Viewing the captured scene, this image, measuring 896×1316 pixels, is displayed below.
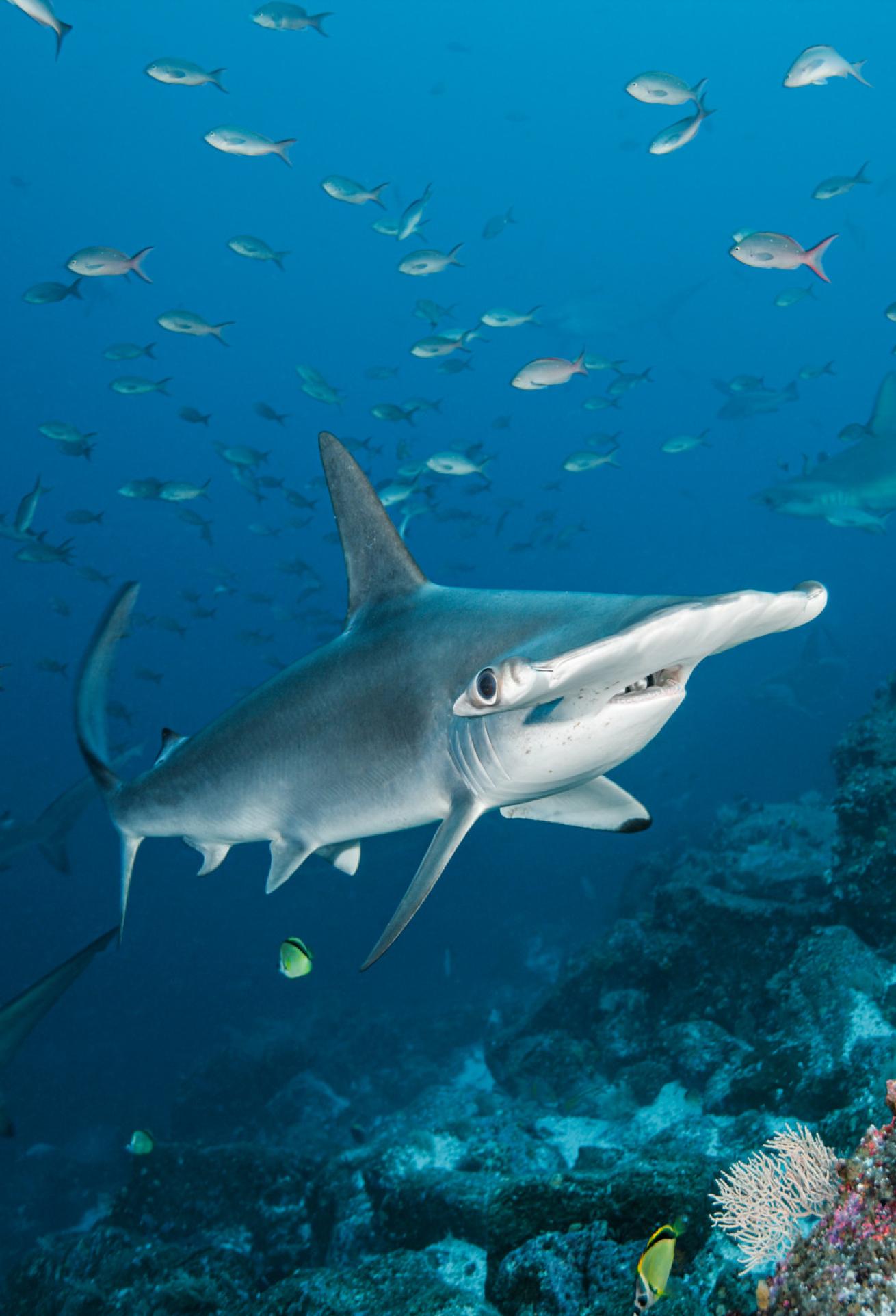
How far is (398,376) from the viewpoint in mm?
35438

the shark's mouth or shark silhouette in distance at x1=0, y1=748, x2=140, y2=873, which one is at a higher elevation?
the shark's mouth

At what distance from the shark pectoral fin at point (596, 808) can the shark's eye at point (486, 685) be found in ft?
4.28

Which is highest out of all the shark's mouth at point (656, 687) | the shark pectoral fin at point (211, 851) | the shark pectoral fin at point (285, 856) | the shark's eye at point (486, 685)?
the shark's eye at point (486, 685)

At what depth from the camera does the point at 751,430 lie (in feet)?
474

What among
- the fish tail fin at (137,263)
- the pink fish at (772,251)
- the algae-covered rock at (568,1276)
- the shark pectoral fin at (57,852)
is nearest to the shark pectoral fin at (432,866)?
the algae-covered rock at (568,1276)

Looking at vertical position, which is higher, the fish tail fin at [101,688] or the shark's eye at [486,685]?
the shark's eye at [486,685]

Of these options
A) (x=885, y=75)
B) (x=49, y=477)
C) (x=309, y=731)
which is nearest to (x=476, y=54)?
(x=885, y=75)

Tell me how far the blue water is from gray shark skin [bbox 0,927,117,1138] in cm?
1664

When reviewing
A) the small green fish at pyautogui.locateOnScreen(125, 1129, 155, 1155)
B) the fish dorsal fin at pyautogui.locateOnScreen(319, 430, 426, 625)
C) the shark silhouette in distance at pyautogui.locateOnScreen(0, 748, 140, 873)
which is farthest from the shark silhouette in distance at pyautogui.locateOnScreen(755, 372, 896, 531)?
the small green fish at pyautogui.locateOnScreen(125, 1129, 155, 1155)

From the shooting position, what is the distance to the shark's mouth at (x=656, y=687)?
83.5 inches

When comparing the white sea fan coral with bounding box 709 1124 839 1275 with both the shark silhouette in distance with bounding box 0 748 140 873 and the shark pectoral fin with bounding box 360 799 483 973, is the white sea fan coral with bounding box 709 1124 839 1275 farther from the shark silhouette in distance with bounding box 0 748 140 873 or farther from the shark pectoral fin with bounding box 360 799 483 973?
the shark silhouette in distance with bounding box 0 748 140 873

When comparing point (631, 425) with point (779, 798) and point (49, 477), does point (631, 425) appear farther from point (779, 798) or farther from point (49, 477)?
point (779, 798)

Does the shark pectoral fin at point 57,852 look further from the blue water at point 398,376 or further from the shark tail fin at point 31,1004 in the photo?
the blue water at point 398,376

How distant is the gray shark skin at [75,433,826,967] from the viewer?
5.68ft
